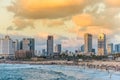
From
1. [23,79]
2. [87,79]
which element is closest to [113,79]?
[87,79]

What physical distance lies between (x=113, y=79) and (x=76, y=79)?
14.4m

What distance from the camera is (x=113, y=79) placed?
505 feet

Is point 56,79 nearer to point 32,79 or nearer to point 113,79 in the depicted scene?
point 32,79

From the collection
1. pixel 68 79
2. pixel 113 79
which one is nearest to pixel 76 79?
pixel 68 79

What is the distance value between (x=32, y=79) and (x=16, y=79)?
634 cm

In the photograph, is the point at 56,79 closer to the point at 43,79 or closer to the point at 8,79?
the point at 43,79

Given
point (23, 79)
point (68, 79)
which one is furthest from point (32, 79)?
point (68, 79)

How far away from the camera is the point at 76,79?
149500mm

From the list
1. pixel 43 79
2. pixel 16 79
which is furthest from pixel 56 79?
pixel 16 79

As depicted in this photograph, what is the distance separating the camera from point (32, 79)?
14700cm

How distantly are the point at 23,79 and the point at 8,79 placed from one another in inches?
241

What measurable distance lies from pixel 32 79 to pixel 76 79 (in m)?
15.6

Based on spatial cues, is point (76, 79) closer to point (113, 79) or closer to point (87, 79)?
point (87, 79)

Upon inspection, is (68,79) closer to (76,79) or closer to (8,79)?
(76,79)
